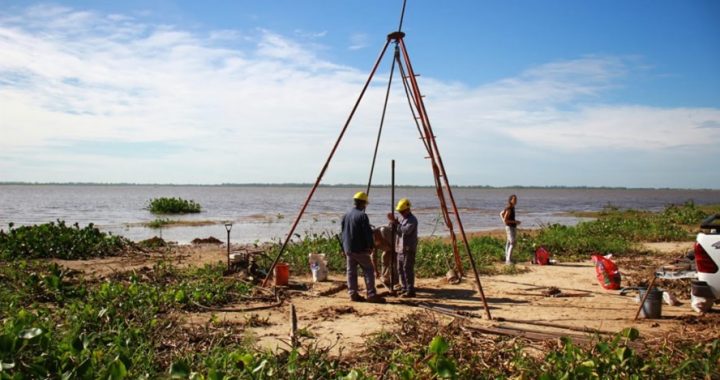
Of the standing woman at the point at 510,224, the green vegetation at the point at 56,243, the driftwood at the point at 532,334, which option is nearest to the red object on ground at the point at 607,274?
the standing woman at the point at 510,224

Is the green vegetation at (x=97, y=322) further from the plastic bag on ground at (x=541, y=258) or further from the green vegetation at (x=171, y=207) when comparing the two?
the green vegetation at (x=171, y=207)

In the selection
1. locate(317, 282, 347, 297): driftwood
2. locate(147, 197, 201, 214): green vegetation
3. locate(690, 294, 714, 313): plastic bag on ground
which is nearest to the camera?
locate(690, 294, 714, 313): plastic bag on ground

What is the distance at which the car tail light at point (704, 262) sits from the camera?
21.9 ft

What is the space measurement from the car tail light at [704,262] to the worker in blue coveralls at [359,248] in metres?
4.74

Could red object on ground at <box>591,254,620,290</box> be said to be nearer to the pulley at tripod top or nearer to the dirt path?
the dirt path

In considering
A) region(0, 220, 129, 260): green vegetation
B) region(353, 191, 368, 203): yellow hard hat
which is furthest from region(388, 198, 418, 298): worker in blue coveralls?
region(0, 220, 129, 260): green vegetation

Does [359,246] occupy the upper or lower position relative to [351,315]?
upper

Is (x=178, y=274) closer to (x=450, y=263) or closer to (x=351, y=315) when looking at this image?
(x=351, y=315)

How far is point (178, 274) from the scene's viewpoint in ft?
33.2

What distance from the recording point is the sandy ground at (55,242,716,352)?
652cm

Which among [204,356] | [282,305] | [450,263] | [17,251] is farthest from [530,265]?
[17,251]

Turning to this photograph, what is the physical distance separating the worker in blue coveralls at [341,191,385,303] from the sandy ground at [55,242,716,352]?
0.24 m

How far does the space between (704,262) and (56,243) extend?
14451 mm

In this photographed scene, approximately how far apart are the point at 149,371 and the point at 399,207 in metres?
5.39
